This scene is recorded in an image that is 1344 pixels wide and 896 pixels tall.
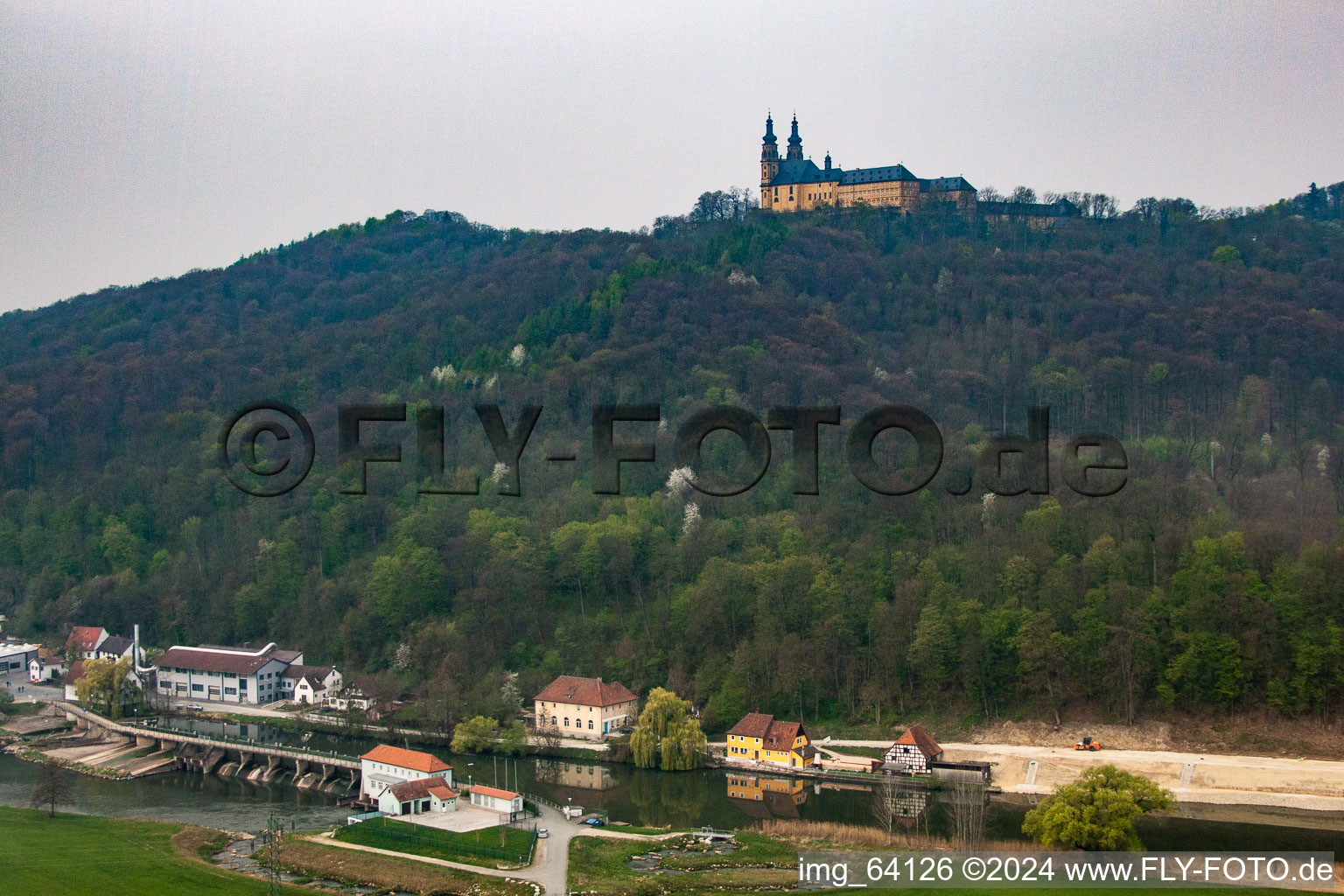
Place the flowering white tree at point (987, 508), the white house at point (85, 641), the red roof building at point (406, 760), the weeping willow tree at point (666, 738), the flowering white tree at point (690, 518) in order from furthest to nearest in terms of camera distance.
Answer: the white house at point (85, 641) < the flowering white tree at point (690, 518) < the flowering white tree at point (987, 508) < the weeping willow tree at point (666, 738) < the red roof building at point (406, 760)

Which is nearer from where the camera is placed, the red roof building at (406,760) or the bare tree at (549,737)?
the red roof building at (406,760)

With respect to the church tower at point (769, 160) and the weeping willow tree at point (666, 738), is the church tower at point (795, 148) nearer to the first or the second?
the church tower at point (769, 160)

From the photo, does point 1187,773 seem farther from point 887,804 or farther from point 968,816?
point 887,804

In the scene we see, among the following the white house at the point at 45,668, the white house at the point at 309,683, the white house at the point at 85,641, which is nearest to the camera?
the white house at the point at 309,683

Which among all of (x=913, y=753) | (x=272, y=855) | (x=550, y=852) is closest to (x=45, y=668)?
(x=272, y=855)

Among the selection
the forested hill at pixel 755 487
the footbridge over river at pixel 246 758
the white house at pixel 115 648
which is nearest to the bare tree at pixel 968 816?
the forested hill at pixel 755 487
